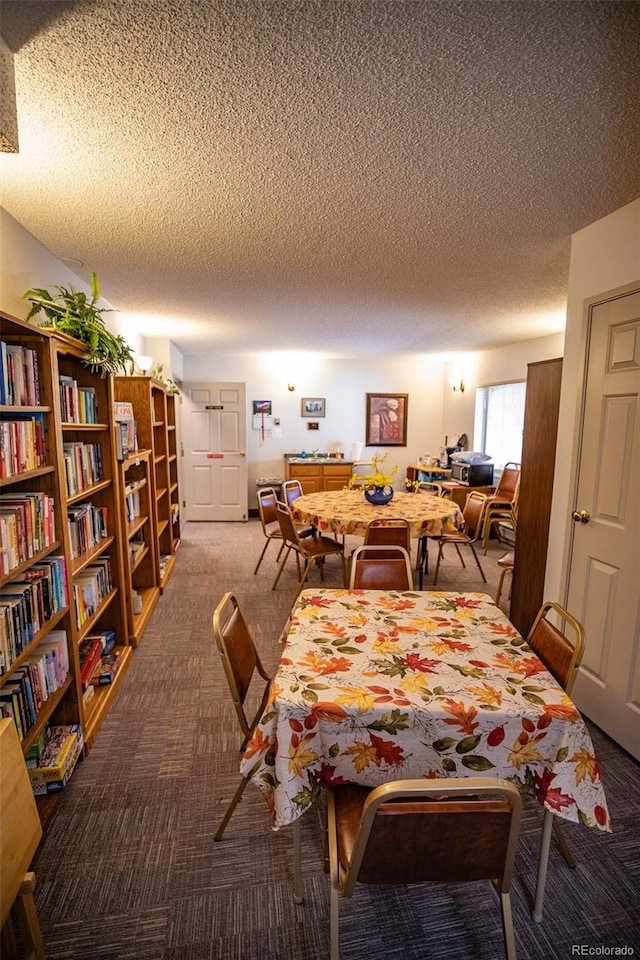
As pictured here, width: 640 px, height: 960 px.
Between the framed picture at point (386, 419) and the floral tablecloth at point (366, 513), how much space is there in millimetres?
2764

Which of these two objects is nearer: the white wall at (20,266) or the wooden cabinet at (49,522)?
the wooden cabinet at (49,522)

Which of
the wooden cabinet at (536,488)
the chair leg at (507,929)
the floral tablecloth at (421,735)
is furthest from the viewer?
the wooden cabinet at (536,488)

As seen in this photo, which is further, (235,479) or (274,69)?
(235,479)

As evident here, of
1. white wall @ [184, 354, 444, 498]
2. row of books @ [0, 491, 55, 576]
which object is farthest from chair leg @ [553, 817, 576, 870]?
white wall @ [184, 354, 444, 498]

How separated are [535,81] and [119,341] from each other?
7.12ft

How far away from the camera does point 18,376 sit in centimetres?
156

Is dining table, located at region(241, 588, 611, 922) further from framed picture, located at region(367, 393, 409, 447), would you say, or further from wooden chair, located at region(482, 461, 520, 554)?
framed picture, located at region(367, 393, 409, 447)

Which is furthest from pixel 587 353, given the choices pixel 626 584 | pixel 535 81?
pixel 535 81

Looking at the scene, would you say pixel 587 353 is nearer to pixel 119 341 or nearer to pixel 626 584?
pixel 626 584

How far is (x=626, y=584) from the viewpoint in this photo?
1998 millimetres

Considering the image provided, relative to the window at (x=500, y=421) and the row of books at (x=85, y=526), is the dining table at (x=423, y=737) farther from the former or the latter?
the window at (x=500, y=421)

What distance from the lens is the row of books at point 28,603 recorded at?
143 centimetres

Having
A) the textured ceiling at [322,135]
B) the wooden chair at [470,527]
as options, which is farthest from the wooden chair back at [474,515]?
the textured ceiling at [322,135]

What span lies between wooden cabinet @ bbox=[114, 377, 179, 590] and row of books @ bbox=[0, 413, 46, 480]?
1810 mm
